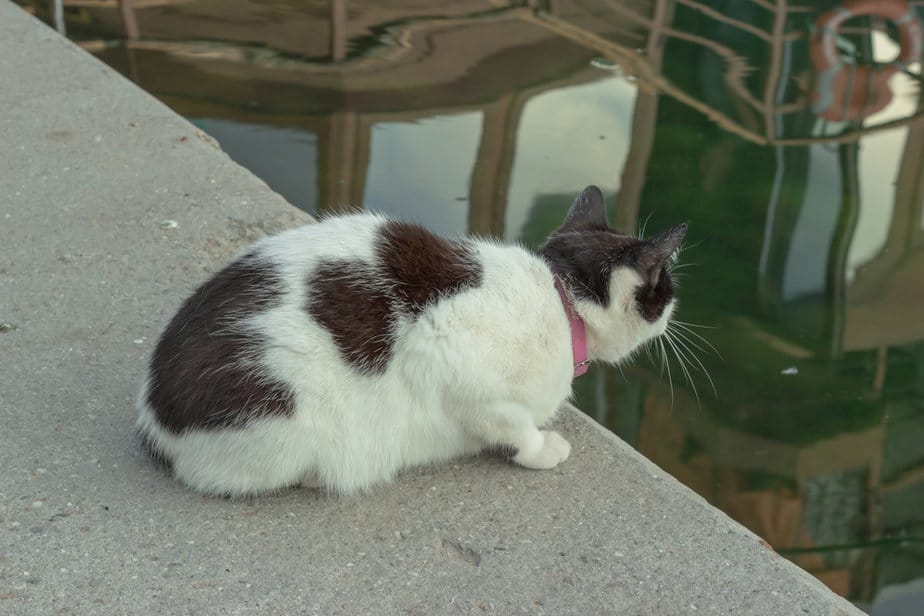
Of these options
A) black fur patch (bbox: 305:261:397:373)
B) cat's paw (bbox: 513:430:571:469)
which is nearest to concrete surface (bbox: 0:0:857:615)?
cat's paw (bbox: 513:430:571:469)

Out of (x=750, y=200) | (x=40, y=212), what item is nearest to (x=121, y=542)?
(x=40, y=212)

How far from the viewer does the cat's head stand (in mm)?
2432

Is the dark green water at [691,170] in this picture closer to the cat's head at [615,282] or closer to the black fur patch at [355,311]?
the cat's head at [615,282]

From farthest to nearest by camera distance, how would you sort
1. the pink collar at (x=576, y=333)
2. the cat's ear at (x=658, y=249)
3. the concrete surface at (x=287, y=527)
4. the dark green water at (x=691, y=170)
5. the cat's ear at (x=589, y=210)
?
the dark green water at (x=691, y=170), the cat's ear at (x=589, y=210), the pink collar at (x=576, y=333), the cat's ear at (x=658, y=249), the concrete surface at (x=287, y=527)

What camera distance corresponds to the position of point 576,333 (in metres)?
2.52

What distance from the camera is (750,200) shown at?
185 inches

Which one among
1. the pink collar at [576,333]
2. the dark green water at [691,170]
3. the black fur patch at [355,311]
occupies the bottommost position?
the dark green water at [691,170]

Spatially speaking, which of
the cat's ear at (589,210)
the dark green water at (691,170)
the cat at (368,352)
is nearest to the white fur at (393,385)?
the cat at (368,352)

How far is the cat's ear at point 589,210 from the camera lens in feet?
8.84

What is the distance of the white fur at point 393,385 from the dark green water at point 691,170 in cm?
116

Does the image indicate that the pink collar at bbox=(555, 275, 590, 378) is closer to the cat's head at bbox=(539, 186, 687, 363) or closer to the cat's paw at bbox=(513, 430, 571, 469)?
the cat's head at bbox=(539, 186, 687, 363)

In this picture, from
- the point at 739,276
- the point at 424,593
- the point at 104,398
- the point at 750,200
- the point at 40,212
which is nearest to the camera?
the point at 424,593

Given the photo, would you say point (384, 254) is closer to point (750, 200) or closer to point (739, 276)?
point (739, 276)

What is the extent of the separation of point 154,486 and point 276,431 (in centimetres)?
38
